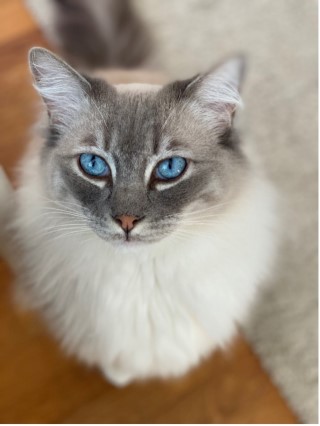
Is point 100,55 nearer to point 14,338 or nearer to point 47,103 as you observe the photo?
point 47,103

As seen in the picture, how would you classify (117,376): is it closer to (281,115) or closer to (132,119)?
(132,119)

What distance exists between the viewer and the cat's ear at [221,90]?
835 mm

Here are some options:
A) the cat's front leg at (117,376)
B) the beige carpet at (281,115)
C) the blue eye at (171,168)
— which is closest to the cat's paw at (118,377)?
the cat's front leg at (117,376)

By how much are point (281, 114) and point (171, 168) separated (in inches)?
35.8

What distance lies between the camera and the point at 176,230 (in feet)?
2.95

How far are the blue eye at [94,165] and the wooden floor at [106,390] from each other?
1.81 feet

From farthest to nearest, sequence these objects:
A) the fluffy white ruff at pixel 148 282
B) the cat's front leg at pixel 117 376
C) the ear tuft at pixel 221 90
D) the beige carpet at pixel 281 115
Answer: the beige carpet at pixel 281 115
the cat's front leg at pixel 117 376
the fluffy white ruff at pixel 148 282
the ear tuft at pixel 221 90

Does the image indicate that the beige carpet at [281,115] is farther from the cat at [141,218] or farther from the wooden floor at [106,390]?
the cat at [141,218]

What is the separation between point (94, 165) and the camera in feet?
2.89

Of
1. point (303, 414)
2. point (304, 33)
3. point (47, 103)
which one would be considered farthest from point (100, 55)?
point (303, 414)

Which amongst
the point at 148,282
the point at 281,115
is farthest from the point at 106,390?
the point at 281,115

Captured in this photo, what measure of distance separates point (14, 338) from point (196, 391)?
18.9 inches

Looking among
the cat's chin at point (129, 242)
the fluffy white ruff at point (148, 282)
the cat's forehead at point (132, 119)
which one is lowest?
the fluffy white ruff at point (148, 282)

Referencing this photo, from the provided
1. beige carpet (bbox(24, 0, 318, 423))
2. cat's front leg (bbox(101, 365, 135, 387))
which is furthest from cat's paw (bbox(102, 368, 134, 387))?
beige carpet (bbox(24, 0, 318, 423))
